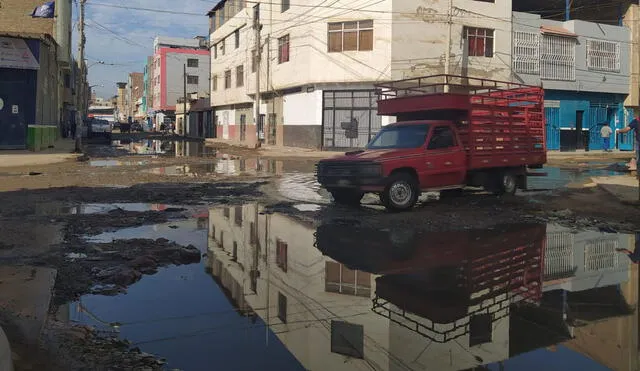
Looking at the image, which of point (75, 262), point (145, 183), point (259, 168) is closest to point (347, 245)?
point (75, 262)

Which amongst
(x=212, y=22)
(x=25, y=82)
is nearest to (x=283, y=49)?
(x=25, y=82)

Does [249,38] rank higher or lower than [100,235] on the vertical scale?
higher

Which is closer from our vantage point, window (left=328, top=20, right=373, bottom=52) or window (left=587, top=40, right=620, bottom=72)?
window (left=328, top=20, right=373, bottom=52)

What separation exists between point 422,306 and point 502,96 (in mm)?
9820

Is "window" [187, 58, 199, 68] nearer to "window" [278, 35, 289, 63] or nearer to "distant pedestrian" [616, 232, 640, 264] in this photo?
"window" [278, 35, 289, 63]

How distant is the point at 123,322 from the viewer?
5176 millimetres

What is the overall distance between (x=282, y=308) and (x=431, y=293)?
162 cm

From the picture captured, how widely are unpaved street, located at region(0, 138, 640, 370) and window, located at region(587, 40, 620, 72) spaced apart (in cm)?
2682

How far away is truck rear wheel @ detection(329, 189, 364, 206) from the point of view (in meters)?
12.7

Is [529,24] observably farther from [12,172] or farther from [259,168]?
[12,172]

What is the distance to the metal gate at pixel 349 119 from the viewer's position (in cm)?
3438

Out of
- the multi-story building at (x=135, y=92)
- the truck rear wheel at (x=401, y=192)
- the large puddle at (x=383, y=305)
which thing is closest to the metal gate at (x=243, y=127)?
the truck rear wheel at (x=401, y=192)

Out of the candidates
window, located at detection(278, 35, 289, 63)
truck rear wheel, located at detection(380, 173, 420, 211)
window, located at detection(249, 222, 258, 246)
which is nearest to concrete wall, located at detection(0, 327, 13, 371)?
window, located at detection(249, 222, 258, 246)

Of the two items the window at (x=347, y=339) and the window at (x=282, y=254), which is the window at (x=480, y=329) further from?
the window at (x=282, y=254)
